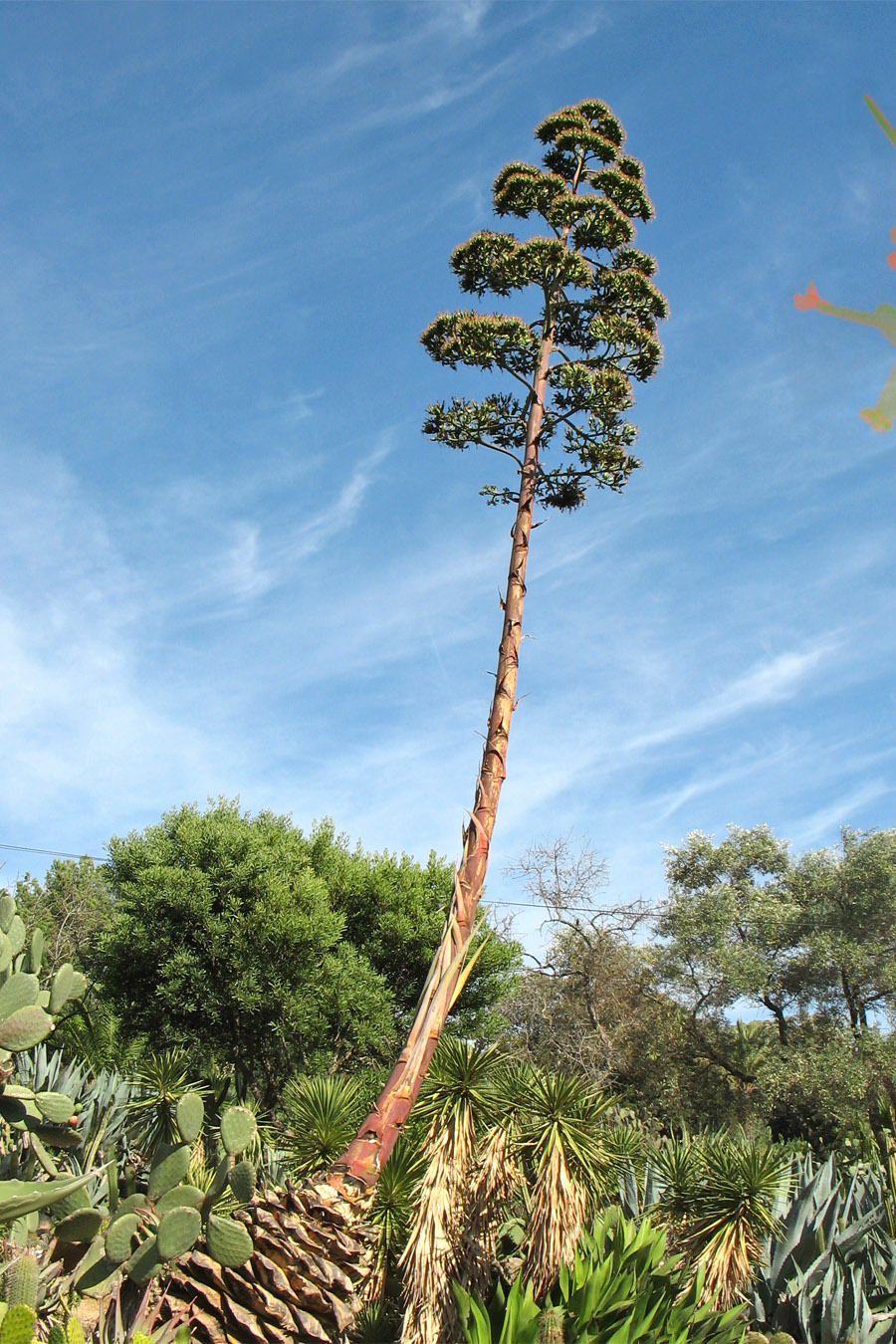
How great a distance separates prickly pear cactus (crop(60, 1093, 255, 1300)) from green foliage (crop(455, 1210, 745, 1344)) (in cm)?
164

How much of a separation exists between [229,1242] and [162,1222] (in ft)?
1.67

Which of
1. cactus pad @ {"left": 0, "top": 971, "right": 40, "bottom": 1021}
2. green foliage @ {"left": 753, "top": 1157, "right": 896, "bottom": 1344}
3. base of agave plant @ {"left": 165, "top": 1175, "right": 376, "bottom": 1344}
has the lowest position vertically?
green foliage @ {"left": 753, "top": 1157, "right": 896, "bottom": 1344}

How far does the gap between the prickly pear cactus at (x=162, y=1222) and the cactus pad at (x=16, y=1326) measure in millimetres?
1159

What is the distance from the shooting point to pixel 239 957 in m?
14.3

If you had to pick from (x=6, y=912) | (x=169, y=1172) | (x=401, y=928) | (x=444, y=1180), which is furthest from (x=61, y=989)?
(x=401, y=928)

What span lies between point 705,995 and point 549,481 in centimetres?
1570

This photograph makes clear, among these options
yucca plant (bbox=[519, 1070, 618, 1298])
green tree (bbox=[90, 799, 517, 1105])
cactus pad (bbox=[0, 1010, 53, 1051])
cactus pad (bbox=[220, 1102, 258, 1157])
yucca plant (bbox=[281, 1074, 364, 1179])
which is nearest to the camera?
cactus pad (bbox=[0, 1010, 53, 1051])

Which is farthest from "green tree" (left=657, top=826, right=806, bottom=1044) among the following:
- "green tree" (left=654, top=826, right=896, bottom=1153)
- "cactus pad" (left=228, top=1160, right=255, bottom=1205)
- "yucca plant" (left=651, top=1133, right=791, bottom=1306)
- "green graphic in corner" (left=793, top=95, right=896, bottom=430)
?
"green graphic in corner" (left=793, top=95, right=896, bottom=430)

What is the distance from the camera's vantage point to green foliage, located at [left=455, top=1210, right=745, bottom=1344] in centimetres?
505

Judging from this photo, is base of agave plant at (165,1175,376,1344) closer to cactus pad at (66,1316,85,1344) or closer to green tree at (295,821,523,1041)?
cactus pad at (66,1316,85,1344)

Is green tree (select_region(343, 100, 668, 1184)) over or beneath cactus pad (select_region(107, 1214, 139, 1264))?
over

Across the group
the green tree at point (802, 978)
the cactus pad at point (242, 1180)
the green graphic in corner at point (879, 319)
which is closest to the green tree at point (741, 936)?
the green tree at point (802, 978)

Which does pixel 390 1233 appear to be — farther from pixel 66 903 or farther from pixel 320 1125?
pixel 66 903

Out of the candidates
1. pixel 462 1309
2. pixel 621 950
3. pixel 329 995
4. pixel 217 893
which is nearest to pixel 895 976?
pixel 621 950
